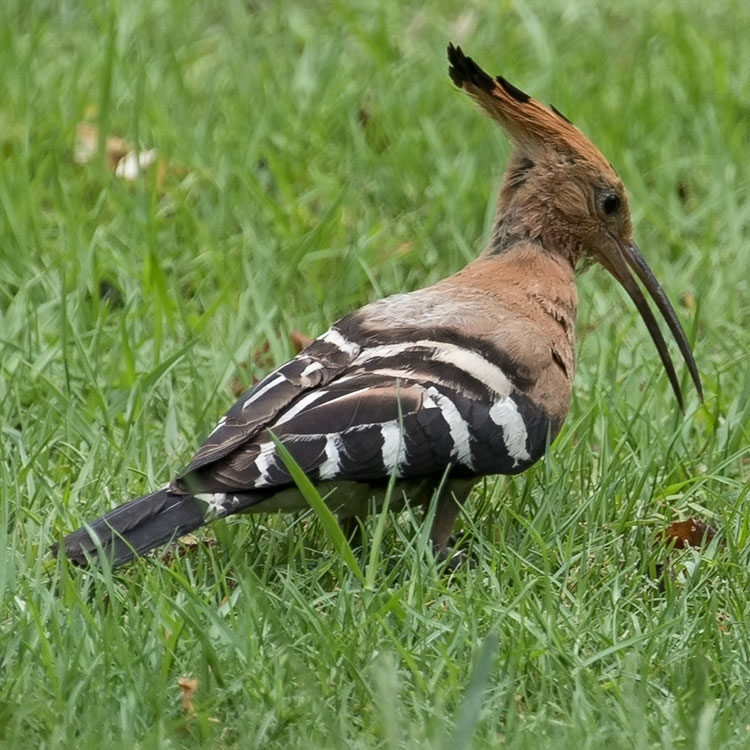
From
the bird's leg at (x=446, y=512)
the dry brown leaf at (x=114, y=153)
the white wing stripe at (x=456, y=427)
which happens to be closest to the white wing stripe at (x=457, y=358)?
the white wing stripe at (x=456, y=427)

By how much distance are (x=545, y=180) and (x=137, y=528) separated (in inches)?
55.0

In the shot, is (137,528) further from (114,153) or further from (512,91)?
(114,153)

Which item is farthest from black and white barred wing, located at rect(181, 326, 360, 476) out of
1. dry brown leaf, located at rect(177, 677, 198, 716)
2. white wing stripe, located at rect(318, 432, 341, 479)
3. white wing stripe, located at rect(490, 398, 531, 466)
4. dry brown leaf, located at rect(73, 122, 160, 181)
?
A: dry brown leaf, located at rect(73, 122, 160, 181)

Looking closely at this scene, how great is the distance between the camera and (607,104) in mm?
5738

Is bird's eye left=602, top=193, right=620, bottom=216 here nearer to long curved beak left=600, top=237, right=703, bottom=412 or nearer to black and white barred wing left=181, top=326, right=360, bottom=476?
long curved beak left=600, top=237, right=703, bottom=412

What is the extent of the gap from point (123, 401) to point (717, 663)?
1715 millimetres

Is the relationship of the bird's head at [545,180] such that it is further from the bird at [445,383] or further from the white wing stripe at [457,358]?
the white wing stripe at [457,358]

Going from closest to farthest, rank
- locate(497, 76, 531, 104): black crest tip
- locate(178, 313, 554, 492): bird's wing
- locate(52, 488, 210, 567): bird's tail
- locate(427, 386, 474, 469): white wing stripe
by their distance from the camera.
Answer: locate(52, 488, 210, 567): bird's tail, locate(178, 313, 554, 492): bird's wing, locate(427, 386, 474, 469): white wing stripe, locate(497, 76, 531, 104): black crest tip

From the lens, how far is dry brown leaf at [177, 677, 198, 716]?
2.71m

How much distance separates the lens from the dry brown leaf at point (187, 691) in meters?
2.71

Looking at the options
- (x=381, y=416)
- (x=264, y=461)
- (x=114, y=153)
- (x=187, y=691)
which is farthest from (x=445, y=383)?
(x=114, y=153)

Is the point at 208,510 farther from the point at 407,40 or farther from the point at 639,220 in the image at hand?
the point at 407,40

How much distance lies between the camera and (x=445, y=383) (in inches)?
133

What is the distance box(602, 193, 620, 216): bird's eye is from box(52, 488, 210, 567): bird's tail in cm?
138
